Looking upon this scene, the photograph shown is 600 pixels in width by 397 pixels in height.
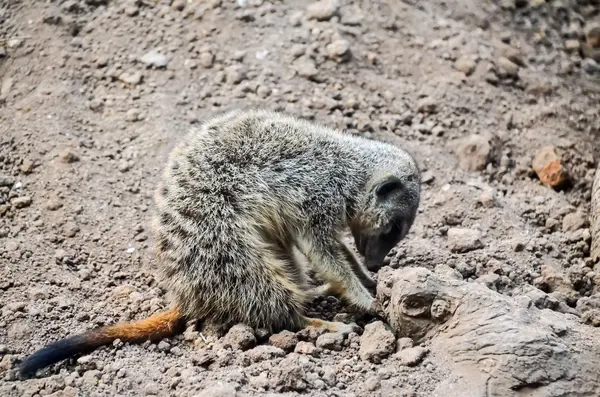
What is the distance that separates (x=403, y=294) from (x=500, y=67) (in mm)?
2672

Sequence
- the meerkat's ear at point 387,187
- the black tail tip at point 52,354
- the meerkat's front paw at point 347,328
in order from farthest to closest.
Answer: the meerkat's ear at point 387,187 → the meerkat's front paw at point 347,328 → the black tail tip at point 52,354

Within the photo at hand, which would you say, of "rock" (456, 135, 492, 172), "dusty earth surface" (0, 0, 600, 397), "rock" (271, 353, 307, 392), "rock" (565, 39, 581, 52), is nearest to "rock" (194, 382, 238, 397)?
"dusty earth surface" (0, 0, 600, 397)

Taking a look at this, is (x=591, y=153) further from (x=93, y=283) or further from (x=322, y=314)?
(x=93, y=283)

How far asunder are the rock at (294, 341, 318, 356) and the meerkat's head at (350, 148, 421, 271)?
0.77m

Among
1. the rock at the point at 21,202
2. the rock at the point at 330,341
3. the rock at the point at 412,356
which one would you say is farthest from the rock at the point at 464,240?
the rock at the point at 21,202

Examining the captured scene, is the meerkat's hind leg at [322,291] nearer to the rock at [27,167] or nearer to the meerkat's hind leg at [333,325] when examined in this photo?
the meerkat's hind leg at [333,325]

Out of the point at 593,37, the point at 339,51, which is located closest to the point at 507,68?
the point at 593,37

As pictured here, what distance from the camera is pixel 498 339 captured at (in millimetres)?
2602

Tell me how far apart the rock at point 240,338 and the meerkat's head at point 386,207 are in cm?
80

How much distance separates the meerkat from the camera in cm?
322

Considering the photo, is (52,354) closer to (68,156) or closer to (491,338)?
(68,156)

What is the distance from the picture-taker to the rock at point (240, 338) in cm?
309

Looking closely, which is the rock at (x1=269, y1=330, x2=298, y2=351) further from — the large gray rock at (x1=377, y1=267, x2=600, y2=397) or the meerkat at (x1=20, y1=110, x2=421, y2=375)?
the large gray rock at (x1=377, y1=267, x2=600, y2=397)

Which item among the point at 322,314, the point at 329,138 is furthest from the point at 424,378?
the point at 329,138
